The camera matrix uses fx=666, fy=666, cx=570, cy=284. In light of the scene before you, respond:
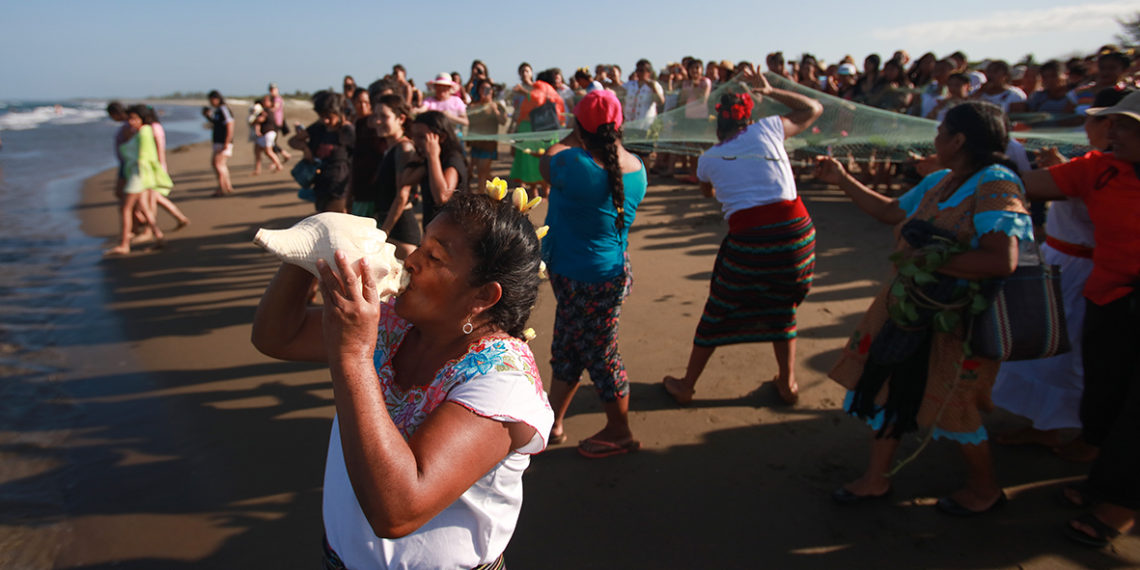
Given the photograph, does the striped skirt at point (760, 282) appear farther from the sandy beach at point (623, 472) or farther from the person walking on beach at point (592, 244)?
the person walking on beach at point (592, 244)

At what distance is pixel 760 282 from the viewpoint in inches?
150

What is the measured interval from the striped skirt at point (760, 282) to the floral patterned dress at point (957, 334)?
2.23 feet

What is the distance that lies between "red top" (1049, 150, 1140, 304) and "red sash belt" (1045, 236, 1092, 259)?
40 centimetres

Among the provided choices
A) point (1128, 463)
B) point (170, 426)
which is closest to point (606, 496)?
point (1128, 463)

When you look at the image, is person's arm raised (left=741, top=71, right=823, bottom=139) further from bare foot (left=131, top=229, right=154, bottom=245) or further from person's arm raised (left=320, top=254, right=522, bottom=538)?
bare foot (left=131, top=229, right=154, bottom=245)

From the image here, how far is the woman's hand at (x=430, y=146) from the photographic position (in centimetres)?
420

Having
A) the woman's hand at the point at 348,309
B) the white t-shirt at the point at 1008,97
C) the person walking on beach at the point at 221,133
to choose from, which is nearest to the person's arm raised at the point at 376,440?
the woman's hand at the point at 348,309

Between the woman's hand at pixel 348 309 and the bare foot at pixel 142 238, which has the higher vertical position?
the woman's hand at pixel 348 309

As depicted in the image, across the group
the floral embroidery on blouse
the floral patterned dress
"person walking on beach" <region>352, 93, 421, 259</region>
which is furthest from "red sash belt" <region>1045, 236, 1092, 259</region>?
"person walking on beach" <region>352, 93, 421, 259</region>

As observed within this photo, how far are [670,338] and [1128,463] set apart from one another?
9.32 feet

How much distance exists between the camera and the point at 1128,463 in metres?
2.71

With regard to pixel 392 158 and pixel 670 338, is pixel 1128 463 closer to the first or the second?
pixel 670 338

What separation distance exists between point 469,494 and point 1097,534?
2.80 m

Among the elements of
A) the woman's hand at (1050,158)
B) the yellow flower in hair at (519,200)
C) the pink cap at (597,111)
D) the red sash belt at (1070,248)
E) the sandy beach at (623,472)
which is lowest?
the sandy beach at (623,472)
